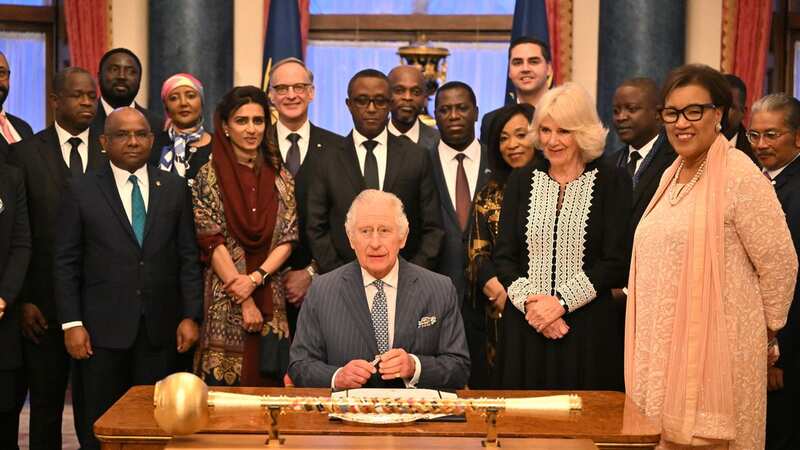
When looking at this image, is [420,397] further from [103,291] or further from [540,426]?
[103,291]

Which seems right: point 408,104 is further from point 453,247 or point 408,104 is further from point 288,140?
point 453,247

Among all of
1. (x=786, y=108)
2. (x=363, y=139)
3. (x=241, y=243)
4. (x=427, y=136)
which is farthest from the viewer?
(x=427, y=136)

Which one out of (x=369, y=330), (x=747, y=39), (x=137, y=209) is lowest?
(x=369, y=330)

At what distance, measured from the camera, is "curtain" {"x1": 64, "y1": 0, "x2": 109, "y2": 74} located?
9164 millimetres

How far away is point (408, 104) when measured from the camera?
252 inches

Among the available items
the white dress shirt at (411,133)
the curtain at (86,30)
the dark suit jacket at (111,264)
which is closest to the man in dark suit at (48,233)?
the dark suit jacket at (111,264)

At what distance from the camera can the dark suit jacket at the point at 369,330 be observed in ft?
13.3

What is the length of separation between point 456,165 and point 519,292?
1351 millimetres

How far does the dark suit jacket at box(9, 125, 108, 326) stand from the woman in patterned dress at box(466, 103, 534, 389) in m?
1.79

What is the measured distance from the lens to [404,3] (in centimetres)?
986

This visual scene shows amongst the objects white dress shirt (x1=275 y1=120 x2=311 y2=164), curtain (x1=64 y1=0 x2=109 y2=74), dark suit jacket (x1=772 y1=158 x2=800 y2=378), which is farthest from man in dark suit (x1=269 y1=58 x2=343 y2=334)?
curtain (x1=64 y1=0 x2=109 y2=74)

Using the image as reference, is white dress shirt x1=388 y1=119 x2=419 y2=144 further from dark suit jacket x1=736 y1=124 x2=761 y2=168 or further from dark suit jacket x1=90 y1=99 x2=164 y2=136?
→ dark suit jacket x1=736 y1=124 x2=761 y2=168

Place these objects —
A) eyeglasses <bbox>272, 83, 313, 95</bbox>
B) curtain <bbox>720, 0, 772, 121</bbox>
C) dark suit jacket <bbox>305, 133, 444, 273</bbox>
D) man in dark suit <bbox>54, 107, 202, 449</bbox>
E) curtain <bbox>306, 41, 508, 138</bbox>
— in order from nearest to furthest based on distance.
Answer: man in dark suit <bbox>54, 107, 202, 449</bbox> < dark suit jacket <bbox>305, 133, 444, 273</bbox> < eyeglasses <bbox>272, 83, 313, 95</bbox> < curtain <bbox>720, 0, 772, 121</bbox> < curtain <bbox>306, 41, 508, 138</bbox>

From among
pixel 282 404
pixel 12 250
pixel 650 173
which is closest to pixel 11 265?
pixel 12 250
